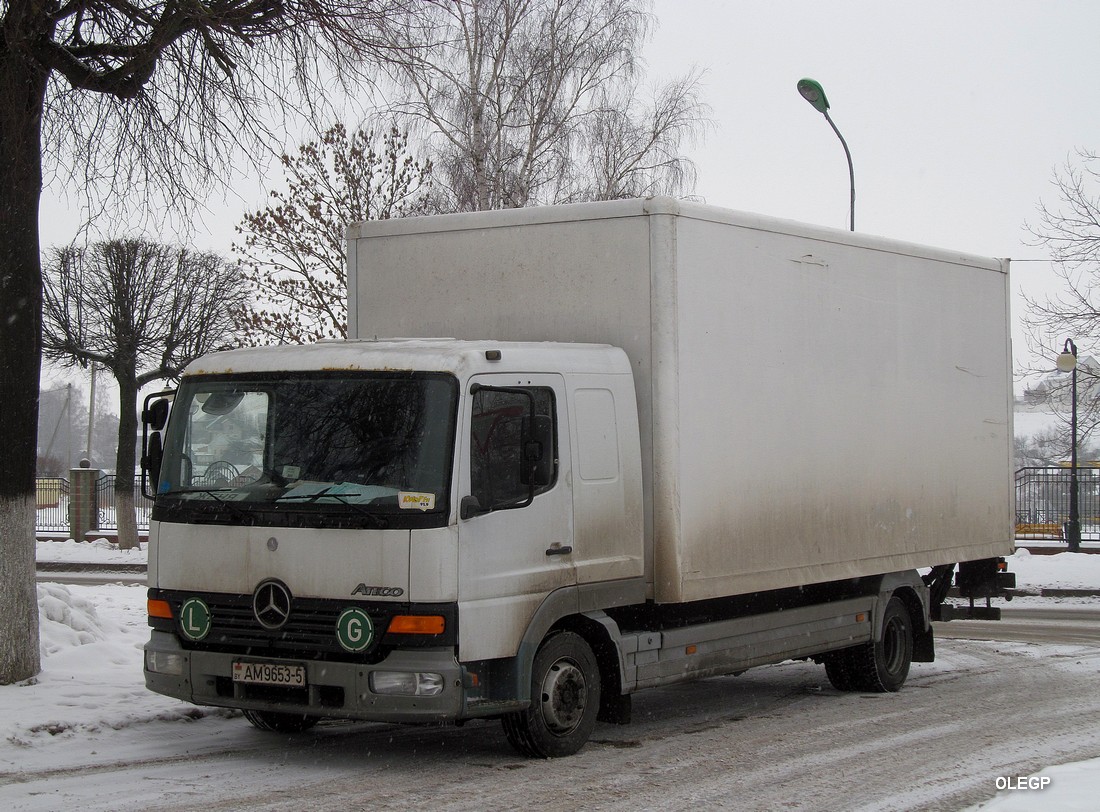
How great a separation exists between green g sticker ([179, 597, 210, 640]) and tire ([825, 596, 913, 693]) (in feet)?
18.2

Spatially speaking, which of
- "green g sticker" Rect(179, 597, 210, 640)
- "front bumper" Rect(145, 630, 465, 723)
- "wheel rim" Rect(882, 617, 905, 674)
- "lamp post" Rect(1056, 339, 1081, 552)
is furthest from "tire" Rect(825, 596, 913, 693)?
"lamp post" Rect(1056, 339, 1081, 552)

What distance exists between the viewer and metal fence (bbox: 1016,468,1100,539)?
96.1 ft

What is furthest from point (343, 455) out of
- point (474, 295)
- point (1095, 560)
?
point (1095, 560)

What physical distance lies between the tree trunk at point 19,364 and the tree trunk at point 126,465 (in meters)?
22.4

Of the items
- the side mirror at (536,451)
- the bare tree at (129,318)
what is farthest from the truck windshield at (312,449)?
the bare tree at (129,318)

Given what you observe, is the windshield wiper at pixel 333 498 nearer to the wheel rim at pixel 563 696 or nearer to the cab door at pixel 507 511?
the cab door at pixel 507 511

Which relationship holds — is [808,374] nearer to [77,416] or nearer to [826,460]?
[826,460]

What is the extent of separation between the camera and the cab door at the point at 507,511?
721 cm

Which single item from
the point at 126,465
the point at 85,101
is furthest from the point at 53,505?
the point at 85,101

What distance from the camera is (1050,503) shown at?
3023cm

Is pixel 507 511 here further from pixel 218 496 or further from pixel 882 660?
pixel 882 660

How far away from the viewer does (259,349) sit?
7992 millimetres

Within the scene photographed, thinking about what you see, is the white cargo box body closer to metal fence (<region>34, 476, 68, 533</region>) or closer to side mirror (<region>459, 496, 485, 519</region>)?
side mirror (<region>459, 496, 485, 519</region>)

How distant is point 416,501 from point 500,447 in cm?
64
